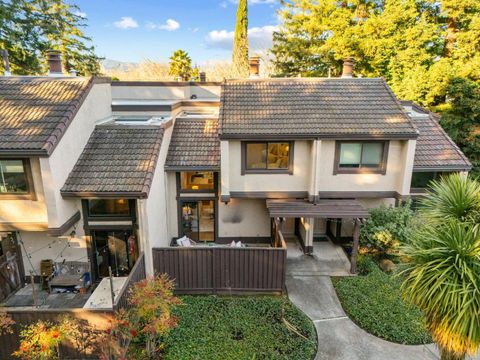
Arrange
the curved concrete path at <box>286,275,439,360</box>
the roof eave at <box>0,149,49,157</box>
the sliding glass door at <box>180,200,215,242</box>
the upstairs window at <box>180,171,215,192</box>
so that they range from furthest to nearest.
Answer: the sliding glass door at <box>180,200,215,242</box> → the upstairs window at <box>180,171,215,192</box> → the roof eave at <box>0,149,49,157</box> → the curved concrete path at <box>286,275,439,360</box>

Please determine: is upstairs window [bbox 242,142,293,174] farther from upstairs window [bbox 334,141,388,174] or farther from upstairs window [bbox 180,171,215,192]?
upstairs window [bbox 334,141,388,174]

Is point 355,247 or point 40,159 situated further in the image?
point 355,247

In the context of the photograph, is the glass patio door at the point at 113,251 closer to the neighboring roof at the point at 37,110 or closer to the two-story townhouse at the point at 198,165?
the two-story townhouse at the point at 198,165

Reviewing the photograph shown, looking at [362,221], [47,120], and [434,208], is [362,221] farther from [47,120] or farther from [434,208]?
[47,120]

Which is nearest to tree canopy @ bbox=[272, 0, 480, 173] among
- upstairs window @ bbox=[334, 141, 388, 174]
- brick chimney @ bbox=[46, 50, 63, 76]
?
upstairs window @ bbox=[334, 141, 388, 174]

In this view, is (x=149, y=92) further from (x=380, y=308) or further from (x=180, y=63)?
(x=380, y=308)

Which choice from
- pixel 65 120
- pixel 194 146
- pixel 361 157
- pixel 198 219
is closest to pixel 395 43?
pixel 361 157

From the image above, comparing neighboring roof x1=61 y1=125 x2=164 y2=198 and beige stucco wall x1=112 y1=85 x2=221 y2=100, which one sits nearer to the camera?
neighboring roof x1=61 y1=125 x2=164 y2=198

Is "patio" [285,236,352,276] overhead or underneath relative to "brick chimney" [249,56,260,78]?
underneath
